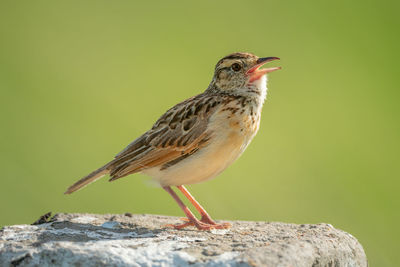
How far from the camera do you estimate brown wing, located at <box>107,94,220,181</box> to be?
25.5 feet

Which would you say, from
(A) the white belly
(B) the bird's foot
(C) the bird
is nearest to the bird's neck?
(C) the bird

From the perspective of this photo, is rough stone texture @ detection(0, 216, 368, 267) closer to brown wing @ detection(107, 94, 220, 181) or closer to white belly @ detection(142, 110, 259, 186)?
white belly @ detection(142, 110, 259, 186)

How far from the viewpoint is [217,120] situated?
7.77 metres

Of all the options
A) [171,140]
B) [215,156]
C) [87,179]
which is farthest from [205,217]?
[87,179]

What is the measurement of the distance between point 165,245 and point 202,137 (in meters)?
2.04

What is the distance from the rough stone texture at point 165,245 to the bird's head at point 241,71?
7.21ft

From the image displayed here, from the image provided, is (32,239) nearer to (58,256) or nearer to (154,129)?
(58,256)

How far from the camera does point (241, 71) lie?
27.7ft

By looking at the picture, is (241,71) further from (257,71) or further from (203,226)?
(203,226)

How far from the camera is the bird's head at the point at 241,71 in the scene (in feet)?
27.5

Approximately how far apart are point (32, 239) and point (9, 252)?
18.5 inches

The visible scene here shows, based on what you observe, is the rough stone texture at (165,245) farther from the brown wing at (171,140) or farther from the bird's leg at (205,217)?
the brown wing at (171,140)

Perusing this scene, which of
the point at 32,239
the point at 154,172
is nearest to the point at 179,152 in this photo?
the point at 154,172

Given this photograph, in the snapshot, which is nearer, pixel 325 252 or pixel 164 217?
pixel 325 252
